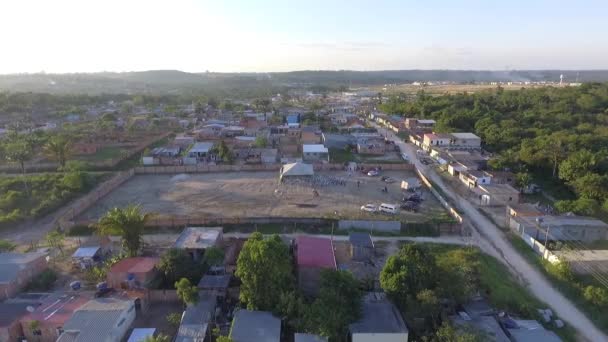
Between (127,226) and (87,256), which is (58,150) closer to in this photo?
(87,256)

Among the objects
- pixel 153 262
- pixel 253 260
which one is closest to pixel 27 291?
pixel 153 262

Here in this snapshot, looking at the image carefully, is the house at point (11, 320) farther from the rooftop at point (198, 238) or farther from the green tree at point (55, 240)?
the rooftop at point (198, 238)

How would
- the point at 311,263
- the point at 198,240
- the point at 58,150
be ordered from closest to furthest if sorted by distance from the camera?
the point at 311,263 → the point at 198,240 → the point at 58,150

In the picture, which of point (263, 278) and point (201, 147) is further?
point (201, 147)

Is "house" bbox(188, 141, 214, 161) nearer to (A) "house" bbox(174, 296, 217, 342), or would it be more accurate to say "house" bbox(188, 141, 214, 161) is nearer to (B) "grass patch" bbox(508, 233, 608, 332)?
(A) "house" bbox(174, 296, 217, 342)

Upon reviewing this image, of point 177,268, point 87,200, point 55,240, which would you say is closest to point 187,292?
point 177,268

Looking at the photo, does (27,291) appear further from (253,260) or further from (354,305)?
(354,305)
